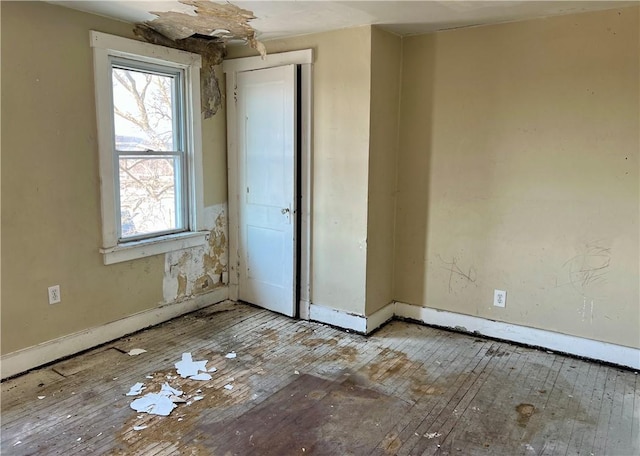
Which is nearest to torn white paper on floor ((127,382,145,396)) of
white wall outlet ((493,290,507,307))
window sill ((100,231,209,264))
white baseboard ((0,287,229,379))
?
white baseboard ((0,287,229,379))

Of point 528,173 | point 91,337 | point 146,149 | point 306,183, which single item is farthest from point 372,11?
point 91,337

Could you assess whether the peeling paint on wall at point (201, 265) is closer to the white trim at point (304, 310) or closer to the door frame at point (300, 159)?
the door frame at point (300, 159)

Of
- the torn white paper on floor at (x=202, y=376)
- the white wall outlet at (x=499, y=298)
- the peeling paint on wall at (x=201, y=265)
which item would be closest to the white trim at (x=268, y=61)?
the peeling paint on wall at (x=201, y=265)

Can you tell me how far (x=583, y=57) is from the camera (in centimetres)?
298

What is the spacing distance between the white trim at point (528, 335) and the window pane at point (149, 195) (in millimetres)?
2023

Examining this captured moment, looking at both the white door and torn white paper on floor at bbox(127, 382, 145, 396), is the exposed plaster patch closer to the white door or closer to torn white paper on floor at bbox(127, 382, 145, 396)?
the white door

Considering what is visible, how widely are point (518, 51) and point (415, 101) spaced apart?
780 mm

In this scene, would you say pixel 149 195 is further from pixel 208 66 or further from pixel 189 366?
pixel 189 366

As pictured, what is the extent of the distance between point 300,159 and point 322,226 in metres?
0.56

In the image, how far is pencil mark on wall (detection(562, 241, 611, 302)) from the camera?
120 inches

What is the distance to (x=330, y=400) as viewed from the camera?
8.66ft

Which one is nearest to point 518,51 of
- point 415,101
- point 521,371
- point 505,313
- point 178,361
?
point 415,101

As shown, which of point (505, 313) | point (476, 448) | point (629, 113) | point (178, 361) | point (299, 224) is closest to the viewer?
point (476, 448)

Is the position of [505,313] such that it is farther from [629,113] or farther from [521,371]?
[629,113]
